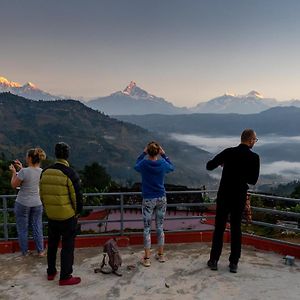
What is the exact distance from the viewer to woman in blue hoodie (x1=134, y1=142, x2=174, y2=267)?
5934 millimetres

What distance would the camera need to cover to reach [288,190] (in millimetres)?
130750

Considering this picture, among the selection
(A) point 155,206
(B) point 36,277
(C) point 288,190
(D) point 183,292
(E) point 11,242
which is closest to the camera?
(D) point 183,292

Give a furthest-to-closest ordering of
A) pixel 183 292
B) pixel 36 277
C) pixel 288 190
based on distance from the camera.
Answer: pixel 288 190 < pixel 36 277 < pixel 183 292

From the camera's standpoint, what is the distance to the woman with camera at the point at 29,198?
20.0ft

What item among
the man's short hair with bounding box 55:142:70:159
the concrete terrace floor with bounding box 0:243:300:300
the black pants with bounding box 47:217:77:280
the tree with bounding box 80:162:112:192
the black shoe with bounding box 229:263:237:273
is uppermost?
the man's short hair with bounding box 55:142:70:159

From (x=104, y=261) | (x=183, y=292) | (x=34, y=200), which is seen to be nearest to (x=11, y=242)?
(x=34, y=200)

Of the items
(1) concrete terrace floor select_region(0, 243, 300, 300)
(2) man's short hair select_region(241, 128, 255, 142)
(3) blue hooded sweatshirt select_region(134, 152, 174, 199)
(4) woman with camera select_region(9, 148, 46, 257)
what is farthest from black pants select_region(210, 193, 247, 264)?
(4) woman with camera select_region(9, 148, 46, 257)

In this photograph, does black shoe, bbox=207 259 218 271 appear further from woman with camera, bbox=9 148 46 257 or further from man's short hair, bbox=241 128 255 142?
woman with camera, bbox=9 148 46 257

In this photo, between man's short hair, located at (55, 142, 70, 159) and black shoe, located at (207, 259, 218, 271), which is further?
black shoe, located at (207, 259, 218, 271)

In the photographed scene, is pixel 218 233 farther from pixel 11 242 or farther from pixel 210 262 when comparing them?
pixel 11 242

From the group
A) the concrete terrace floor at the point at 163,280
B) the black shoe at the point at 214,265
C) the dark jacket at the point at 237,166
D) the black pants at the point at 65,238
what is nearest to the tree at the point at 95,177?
the concrete terrace floor at the point at 163,280

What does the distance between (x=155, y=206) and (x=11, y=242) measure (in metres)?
2.67

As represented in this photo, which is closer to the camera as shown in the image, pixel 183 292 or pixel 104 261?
A: pixel 183 292

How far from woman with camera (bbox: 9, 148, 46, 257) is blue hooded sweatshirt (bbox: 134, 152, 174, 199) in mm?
1560
